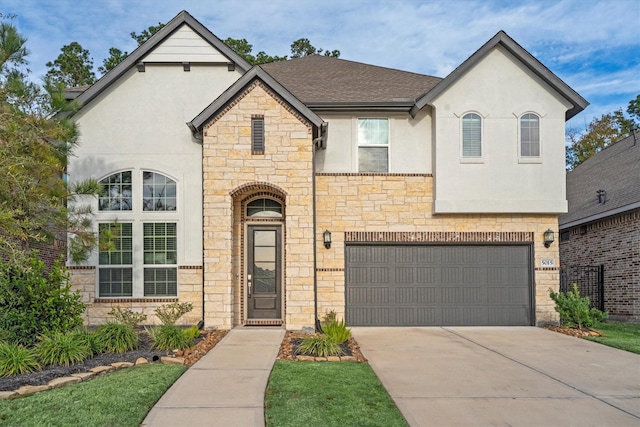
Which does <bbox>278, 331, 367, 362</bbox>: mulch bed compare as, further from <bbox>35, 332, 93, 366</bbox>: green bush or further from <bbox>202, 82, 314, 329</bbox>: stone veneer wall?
<bbox>35, 332, 93, 366</bbox>: green bush

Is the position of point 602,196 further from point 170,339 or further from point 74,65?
point 74,65

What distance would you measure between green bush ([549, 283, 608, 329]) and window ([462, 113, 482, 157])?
3873mm

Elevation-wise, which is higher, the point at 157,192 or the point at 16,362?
the point at 157,192

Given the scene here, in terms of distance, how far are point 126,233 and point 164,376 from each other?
225 inches

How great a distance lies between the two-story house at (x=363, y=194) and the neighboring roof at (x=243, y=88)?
0.44 metres

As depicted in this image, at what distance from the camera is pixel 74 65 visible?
30.1m

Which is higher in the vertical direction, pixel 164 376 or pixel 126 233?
pixel 126 233

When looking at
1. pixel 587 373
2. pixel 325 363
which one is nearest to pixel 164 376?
pixel 325 363

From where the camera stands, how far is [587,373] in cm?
718

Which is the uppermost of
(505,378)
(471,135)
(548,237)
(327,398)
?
(471,135)

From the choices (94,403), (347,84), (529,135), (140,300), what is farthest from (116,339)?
(529,135)

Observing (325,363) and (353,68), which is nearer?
(325,363)

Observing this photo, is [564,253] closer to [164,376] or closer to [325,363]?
[325,363]

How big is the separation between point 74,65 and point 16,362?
28283 millimetres
